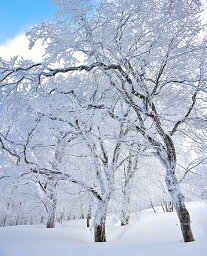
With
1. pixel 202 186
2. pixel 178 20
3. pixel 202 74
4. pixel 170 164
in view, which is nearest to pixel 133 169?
pixel 202 186

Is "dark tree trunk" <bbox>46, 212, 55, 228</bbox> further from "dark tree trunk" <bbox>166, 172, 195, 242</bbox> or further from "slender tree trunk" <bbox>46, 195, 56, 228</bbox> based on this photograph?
"dark tree trunk" <bbox>166, 172, 195, 242</bbox>

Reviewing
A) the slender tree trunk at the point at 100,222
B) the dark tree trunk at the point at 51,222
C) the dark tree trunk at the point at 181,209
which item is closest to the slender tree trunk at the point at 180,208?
the dark tree trunk at the point at 181,209

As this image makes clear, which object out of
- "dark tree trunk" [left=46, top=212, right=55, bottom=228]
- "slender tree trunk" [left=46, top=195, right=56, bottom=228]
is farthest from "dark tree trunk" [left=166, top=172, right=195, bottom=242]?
"dark tree trunk" [left=46, top=212, right=55, bottom=228]

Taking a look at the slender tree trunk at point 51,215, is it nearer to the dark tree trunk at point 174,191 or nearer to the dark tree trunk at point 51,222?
the dark tree trunk at point 51,222

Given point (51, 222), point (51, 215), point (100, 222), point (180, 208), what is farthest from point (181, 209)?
point (51, 215)

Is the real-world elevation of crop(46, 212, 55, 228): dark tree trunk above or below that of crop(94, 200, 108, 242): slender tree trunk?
above

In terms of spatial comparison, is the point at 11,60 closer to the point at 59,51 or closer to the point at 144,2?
the point at 59,51

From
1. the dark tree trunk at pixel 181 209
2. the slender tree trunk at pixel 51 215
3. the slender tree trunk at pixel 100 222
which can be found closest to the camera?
the dark tree trunk at pixel 181 209

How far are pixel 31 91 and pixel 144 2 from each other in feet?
13.7

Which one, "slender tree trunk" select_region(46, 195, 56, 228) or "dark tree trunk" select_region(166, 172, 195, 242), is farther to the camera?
"slender tree trunk" select_region(46, 195, 56, 228)

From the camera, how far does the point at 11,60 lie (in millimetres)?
6645

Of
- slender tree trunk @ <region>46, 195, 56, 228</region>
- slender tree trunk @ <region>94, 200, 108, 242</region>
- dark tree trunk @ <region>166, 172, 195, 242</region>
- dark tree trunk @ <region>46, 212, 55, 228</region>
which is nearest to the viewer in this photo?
dark tree trunk @ <region>166, 172, 195, 242</region>

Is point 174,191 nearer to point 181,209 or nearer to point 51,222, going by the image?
point 181,209

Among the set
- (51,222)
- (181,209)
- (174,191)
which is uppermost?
(51,222)
